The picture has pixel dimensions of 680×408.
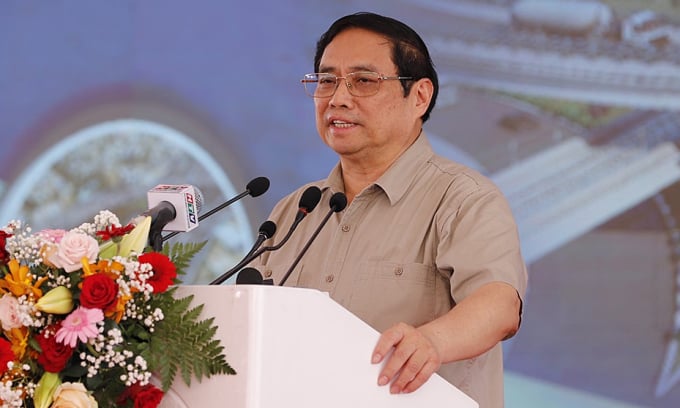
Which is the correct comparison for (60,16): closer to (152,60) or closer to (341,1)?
(152,60)

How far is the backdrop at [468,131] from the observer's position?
157 inches

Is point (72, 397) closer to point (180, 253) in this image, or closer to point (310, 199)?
point (180, 253)

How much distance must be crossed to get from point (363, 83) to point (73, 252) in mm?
1191

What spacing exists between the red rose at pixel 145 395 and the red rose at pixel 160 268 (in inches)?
6.4

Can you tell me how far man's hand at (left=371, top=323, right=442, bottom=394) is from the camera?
1788 millimetres

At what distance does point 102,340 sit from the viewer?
1.64 m

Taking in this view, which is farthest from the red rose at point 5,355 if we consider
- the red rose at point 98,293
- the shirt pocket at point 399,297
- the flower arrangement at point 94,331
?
the shirt pocket at point 399,297

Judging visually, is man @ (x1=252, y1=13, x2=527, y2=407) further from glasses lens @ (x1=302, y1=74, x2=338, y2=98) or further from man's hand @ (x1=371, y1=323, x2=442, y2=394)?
man's hand @ (x1=371, y1=323, x2=442, y2=394)

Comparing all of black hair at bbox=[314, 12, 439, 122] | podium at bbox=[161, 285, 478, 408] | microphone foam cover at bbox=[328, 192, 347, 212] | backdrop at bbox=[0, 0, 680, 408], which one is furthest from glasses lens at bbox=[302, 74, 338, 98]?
backdrop at bbox=[0, 0, 680, 408]

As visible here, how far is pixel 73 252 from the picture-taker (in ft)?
5.49

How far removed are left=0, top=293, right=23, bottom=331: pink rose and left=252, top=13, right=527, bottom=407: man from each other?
2.44ft

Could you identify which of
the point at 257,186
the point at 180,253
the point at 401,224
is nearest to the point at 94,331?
the point at 180,253

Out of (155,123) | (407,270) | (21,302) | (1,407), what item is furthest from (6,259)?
(155,123)

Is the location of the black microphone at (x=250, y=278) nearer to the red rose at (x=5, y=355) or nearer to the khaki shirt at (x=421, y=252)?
the red rose at (x=5, y=355)
